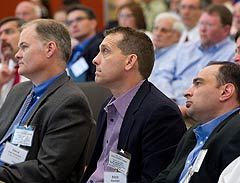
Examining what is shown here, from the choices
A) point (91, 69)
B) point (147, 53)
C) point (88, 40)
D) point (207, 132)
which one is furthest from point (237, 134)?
point (88, 40)

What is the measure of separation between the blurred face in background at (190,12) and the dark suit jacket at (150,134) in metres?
3.90

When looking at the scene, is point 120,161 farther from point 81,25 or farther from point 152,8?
point 152,8

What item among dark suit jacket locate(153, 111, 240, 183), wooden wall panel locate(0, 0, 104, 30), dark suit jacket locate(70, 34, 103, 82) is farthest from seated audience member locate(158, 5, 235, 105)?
wooden wall panel locate(0, 0, 104, 30)

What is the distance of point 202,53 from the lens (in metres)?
5.66

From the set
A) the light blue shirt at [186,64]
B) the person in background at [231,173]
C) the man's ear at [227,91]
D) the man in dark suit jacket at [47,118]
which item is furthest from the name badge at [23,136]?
the light blue shirt at [186,64]

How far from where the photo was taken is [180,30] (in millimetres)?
6297

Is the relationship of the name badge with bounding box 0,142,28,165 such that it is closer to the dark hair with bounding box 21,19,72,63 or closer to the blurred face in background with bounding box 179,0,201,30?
the dark hair with bounding box 21,19,72,63

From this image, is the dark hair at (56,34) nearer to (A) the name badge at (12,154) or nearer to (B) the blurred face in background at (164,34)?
(A) the name badge at (12,154)

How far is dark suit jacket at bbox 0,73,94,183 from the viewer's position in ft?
11.0

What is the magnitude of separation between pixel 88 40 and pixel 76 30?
0.30 metres

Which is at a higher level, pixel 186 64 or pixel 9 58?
pixel 9 58

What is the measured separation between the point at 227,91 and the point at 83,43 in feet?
12.6

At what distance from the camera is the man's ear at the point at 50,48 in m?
3.65

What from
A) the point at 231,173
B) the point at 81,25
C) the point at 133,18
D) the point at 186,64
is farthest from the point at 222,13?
the point at 231,173
